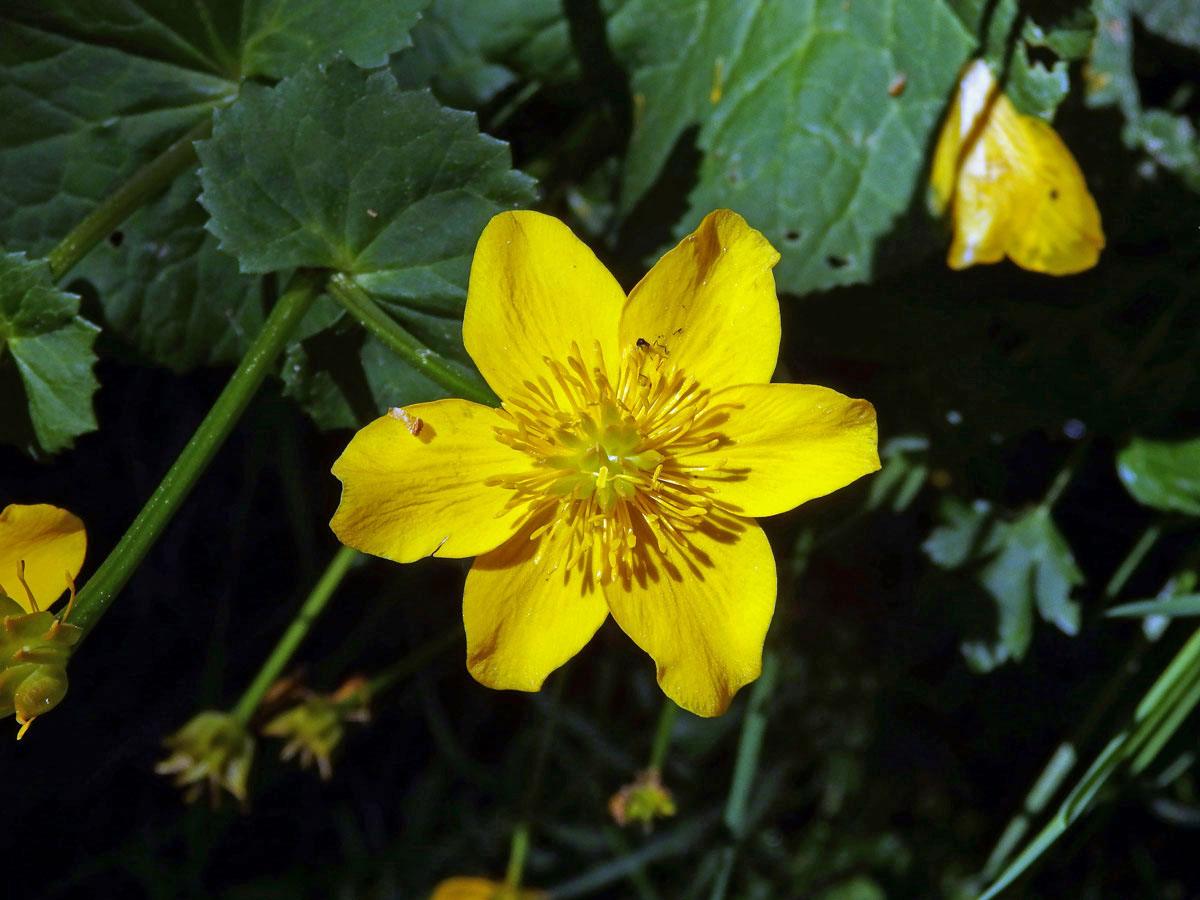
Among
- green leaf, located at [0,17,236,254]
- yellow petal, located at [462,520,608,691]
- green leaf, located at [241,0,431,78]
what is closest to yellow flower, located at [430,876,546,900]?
yellow petal, located at [462,520,608,691]

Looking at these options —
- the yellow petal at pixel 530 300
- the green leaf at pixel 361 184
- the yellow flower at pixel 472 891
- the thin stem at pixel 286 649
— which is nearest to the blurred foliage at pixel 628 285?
the green leaf at pixel 361 184

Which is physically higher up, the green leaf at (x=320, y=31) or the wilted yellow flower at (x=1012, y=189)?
the green leaf at (x=320, y=31)

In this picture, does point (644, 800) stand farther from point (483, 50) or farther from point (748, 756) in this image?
point (483, 50)

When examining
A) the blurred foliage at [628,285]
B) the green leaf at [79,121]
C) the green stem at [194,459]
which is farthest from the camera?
the green leaf at [79,121]

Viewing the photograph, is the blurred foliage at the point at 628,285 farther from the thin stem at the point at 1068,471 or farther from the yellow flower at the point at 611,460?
the yellow flower at the point at 611,460

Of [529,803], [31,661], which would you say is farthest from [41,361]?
[529,803]

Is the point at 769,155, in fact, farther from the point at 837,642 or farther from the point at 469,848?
the point at 469,848
